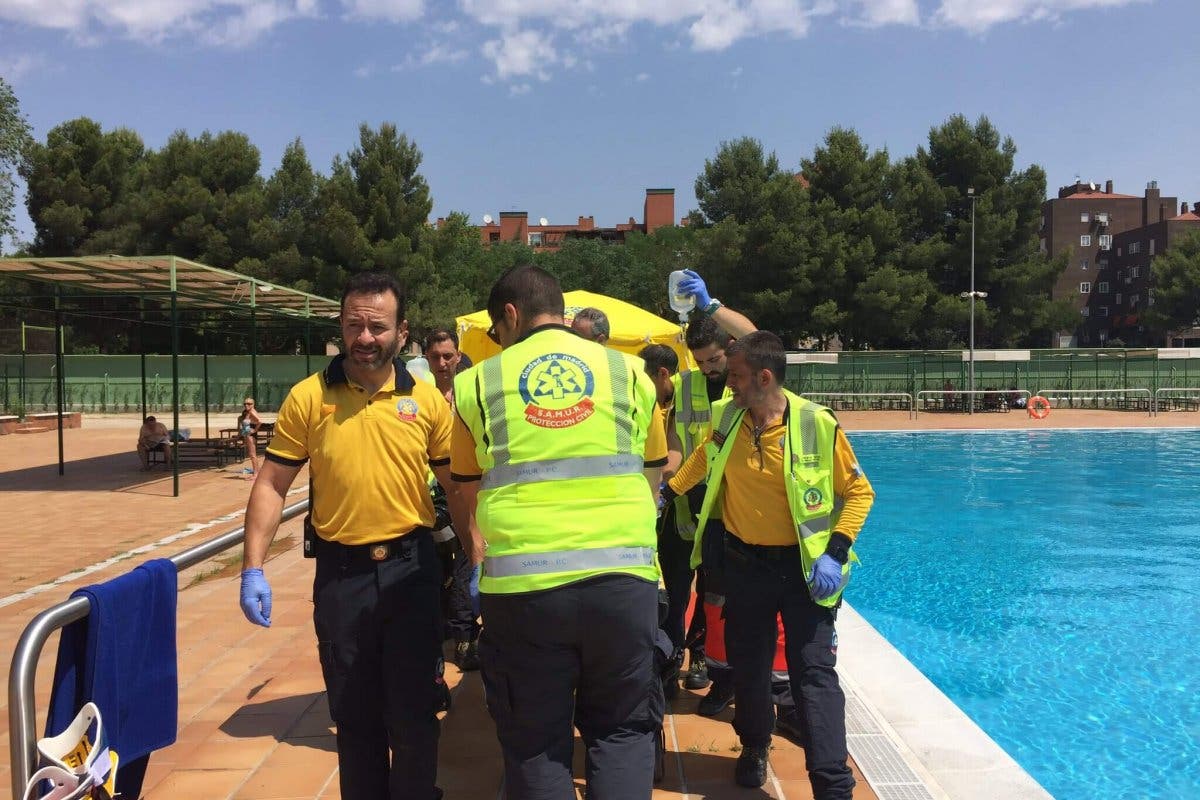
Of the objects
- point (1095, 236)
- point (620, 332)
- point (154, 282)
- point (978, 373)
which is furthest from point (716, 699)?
point (1095, 236)

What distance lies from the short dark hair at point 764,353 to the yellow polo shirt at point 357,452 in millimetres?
1302

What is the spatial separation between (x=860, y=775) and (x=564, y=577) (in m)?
2.23

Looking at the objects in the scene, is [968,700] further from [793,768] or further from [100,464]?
[100,464]

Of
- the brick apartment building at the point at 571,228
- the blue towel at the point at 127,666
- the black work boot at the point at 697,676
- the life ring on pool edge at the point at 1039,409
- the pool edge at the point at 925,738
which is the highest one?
the brick apartment building at the point at 571,228

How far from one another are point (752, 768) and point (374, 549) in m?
1.82

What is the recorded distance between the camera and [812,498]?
3.42 m

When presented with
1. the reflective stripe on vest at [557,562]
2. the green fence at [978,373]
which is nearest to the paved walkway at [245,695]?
the reflective stripe on vest at [557,562]

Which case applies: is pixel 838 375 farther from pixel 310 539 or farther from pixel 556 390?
pixel 556 390

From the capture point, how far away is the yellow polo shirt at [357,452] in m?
2.97

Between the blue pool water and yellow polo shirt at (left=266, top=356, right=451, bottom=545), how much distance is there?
4.27 m

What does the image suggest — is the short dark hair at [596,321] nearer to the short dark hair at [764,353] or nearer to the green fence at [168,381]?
the short dark hair at [764,353]

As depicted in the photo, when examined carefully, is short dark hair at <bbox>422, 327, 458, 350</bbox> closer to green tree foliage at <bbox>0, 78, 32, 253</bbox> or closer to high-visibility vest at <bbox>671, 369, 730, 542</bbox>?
high-visibility vest at <bbox>671, 369, 730, 542</bbox>

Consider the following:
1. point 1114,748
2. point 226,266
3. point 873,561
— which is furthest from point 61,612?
point 226,266

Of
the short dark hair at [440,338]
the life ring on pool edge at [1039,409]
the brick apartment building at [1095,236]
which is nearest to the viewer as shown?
the short dark hair at [440,338]
